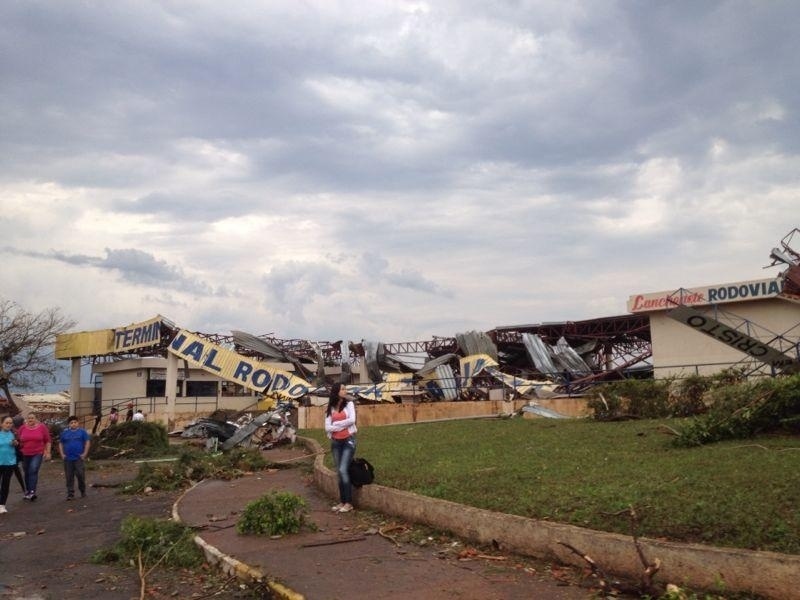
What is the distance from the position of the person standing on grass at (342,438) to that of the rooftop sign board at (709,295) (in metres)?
20.0

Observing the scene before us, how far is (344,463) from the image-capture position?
32.5ft

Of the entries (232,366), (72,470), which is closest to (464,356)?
(232,366)

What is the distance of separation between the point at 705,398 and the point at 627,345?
23037mm

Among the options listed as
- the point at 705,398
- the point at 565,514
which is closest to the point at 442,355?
the point at 705,398

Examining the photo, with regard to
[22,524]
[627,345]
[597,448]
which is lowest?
[22,524]

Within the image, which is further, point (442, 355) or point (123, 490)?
point (442, 355)

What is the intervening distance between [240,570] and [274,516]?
1.62 meters

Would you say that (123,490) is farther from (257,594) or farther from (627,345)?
(627,345)

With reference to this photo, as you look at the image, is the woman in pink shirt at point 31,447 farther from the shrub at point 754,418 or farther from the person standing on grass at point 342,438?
the shrub at point 754,418

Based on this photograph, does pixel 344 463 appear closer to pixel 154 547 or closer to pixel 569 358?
pixel 154 547

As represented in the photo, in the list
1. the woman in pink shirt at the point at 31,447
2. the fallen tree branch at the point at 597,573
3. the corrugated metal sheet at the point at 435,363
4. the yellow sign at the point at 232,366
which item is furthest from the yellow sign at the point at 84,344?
the fallen tree branch at the point at 597,573

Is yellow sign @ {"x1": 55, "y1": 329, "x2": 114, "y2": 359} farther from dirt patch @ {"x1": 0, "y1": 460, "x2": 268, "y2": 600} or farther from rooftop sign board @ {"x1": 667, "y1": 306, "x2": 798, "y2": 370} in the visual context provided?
rooftop sign board @ {"x1": 667, "y1": 306, "x2": 798, "y2": 370}

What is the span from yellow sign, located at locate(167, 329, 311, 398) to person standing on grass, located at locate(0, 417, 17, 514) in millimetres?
20056

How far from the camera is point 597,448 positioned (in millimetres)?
11742
